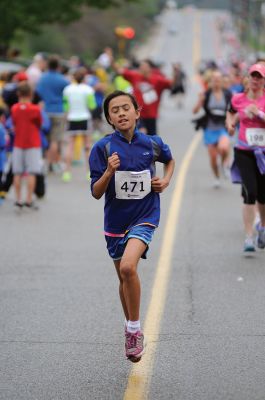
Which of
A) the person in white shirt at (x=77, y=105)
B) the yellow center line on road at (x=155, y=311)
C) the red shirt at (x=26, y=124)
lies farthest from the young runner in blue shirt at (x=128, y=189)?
the person in white shirt at (x=77, y=105)

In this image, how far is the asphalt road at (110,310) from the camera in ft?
20.6

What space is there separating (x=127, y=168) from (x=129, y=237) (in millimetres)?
421

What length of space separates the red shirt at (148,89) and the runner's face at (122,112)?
11.7 meters

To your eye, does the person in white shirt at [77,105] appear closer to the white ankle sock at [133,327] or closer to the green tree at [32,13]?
the white ankle sock at [133,327]

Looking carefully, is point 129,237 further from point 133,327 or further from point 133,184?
point 133,327

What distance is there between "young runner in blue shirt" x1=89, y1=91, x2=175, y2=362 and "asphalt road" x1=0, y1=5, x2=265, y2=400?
1.35 feet

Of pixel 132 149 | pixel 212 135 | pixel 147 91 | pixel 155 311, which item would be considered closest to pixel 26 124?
pixel 212 135

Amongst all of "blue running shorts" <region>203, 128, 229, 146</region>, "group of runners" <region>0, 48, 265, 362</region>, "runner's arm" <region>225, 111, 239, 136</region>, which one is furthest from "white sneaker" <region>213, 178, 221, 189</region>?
"runner's arm" <region>225, 111, 239, 136</region>

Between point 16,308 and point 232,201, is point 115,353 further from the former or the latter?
point 232,201

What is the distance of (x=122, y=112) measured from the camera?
6668 millimetres

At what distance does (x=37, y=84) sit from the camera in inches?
770

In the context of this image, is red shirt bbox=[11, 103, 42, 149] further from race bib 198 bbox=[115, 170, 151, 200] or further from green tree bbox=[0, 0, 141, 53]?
green tree bbox=[0, 0, 141, 53]

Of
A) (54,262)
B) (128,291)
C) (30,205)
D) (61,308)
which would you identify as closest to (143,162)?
(128,291)

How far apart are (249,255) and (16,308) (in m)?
3.07
